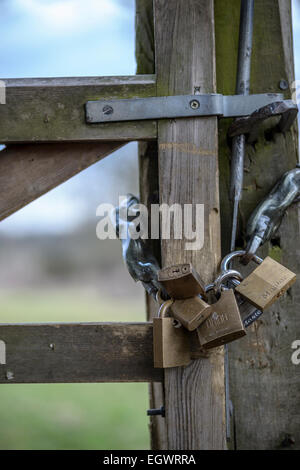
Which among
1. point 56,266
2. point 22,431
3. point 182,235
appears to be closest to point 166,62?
point 182,235

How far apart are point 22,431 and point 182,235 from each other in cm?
469

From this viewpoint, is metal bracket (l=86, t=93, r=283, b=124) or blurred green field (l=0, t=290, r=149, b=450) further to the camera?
blurred green field (l=0, t=290, r=149, b=450)

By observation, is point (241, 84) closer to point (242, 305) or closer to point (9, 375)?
point (242, 305)

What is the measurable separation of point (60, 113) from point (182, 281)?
1.52 ft

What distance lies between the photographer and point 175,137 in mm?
1109

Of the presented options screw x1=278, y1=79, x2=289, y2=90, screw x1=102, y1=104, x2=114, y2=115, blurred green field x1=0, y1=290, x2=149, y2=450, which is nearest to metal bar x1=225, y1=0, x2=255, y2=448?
screw x1=278, y1=79, x2=289, y2=90

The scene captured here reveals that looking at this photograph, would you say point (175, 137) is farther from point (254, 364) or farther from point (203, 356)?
point (254, 364)

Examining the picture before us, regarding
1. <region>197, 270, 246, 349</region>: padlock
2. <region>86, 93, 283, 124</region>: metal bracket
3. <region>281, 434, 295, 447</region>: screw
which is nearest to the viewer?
<region>197, 270, 246, 349</region>: padlock

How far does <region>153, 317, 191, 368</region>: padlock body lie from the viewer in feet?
3.38

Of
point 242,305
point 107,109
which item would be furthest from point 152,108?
point 242,305

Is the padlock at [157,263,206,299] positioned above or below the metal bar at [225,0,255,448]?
below

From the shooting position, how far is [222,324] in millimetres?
1000

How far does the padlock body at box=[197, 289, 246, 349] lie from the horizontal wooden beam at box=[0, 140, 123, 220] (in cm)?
43

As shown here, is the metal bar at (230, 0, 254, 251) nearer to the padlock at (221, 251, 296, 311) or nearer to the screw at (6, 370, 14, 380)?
the padlock at (221, 251, 296, 311)
